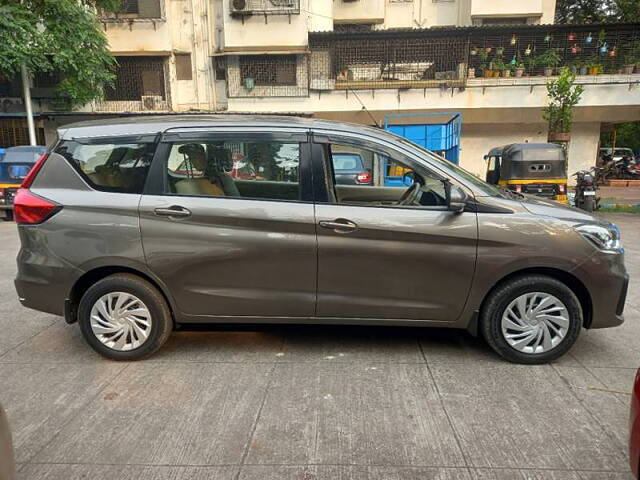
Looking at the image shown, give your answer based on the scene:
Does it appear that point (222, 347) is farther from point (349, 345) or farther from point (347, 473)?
point (347, 473)

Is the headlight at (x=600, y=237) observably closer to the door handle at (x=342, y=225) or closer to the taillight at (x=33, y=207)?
the door handle at (x=342, y=225)

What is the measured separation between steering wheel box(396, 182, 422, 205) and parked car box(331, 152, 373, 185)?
30.1 inches

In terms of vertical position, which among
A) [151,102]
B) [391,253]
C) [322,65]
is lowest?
[391,253]

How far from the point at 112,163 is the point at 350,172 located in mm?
2677

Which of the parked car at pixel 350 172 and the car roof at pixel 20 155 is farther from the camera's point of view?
the car roof at pixel 20 155

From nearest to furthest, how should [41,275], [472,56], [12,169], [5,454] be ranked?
1. [5,454]
2. [41,275]
3. [12,169]
4. [472,56]

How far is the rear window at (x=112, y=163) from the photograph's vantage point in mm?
3504

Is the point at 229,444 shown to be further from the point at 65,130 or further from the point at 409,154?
the point at 65,130

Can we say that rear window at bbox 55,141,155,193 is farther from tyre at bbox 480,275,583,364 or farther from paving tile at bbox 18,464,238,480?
tyre at bbox 480,275,583,364

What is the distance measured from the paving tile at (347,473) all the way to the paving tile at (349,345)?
1.21 meters

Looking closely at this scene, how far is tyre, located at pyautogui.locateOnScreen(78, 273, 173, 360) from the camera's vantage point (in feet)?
11.5

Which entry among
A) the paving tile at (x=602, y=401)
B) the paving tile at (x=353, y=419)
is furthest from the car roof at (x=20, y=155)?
the paving tile at (x=602, y=401)

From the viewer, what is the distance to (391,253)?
11.0ft

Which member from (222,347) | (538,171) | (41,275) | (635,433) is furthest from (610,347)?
(538,171)
